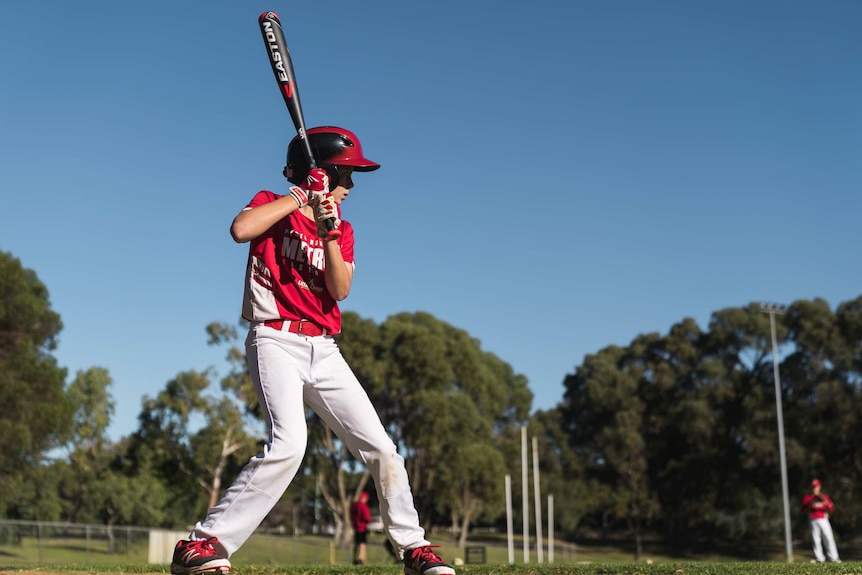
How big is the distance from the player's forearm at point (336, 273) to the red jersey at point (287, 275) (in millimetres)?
97

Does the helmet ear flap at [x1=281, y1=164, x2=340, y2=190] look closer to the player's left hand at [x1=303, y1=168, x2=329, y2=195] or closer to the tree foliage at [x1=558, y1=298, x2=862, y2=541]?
the player's left hand at [x1=303, y1=168, x2=329, y2=195]

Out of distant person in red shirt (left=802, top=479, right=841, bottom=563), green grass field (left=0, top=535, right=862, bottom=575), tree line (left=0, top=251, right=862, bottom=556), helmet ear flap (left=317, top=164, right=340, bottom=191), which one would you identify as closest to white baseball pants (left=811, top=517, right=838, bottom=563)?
distant person in red shirt (left=802, top=479, right=841, bottom=563)

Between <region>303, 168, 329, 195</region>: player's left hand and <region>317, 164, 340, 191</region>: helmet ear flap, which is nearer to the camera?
<region>303, 168, 329, 195</region>: player's left hand

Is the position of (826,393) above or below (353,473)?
above

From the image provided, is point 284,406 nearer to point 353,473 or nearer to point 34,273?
point 34,273

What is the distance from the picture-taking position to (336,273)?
17.6 ft

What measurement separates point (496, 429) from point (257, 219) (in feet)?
210

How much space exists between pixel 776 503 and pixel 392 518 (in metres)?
52.1

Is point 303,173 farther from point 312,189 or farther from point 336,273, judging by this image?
point 336,273

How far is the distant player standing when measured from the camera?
16.8 feet

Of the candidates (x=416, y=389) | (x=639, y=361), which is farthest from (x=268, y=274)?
(x=639, y=361)

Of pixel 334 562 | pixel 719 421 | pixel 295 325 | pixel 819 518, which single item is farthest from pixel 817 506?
pixel 719 421

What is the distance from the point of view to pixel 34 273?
40.5 meters

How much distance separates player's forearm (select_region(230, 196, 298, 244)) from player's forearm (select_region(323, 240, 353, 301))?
12.0 inches
